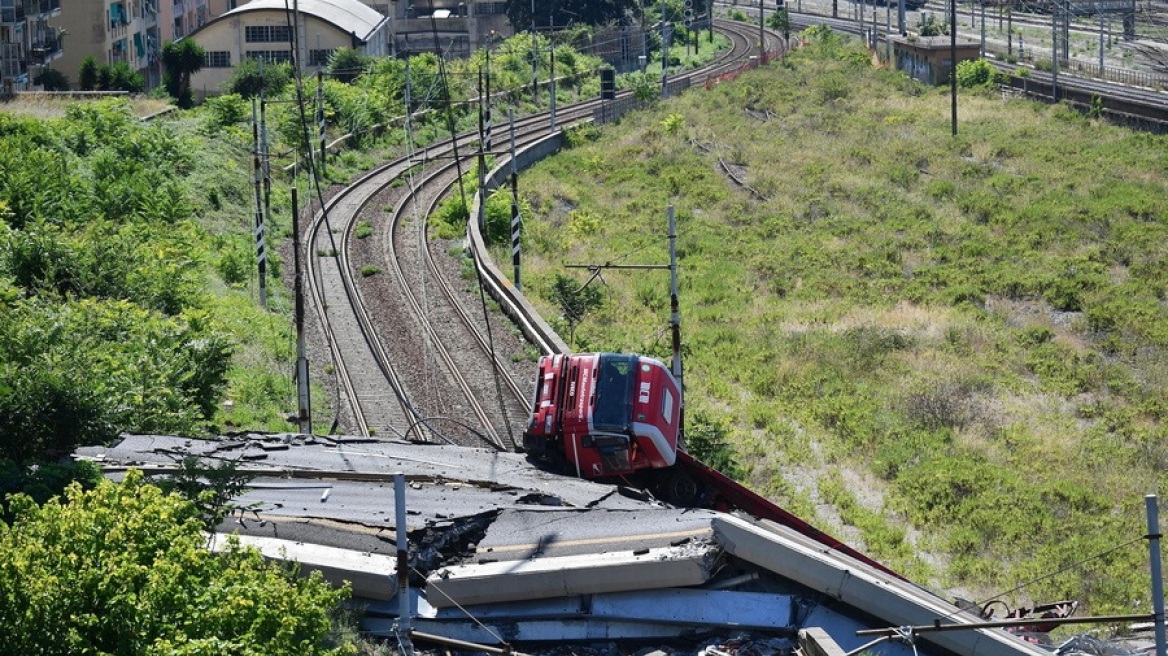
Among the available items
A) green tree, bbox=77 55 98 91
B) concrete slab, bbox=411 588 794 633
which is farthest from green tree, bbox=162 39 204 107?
concrete slab, bbox=411 588 794 633

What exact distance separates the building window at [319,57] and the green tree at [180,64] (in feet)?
19.1

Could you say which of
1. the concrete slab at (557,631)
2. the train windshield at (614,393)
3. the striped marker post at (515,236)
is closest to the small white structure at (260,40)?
the striped marker post at (515,236)

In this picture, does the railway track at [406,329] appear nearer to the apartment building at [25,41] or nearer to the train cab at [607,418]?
the train cab at [607,418]

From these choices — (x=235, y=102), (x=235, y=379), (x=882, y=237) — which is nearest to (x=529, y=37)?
(x=235, y=102)

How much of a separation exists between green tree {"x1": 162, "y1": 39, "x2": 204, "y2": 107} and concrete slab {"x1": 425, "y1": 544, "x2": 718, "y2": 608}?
201 ft

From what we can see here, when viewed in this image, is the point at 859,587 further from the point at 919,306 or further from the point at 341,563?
the point at 919,306

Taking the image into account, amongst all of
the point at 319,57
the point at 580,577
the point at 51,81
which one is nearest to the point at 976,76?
the point at 319,57

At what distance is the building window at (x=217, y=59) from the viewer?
7656 cm

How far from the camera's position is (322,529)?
1731cm

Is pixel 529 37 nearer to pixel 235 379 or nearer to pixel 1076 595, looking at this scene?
pixel 235 379

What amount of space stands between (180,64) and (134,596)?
216 ft

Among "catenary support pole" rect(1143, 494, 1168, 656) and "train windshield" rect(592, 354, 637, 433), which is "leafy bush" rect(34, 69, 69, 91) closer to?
"train windshield" rect(592, 354, 637, 433)

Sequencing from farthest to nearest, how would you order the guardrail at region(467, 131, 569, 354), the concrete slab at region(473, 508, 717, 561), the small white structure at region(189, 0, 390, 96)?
the small white structure at region(189, 0, 390, 96) → the guardrail at region(467, 131, 569, 354) → the concrete slab at region(473, 508, 717, 561)

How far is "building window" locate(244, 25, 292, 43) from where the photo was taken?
Answer: 7681 cm
